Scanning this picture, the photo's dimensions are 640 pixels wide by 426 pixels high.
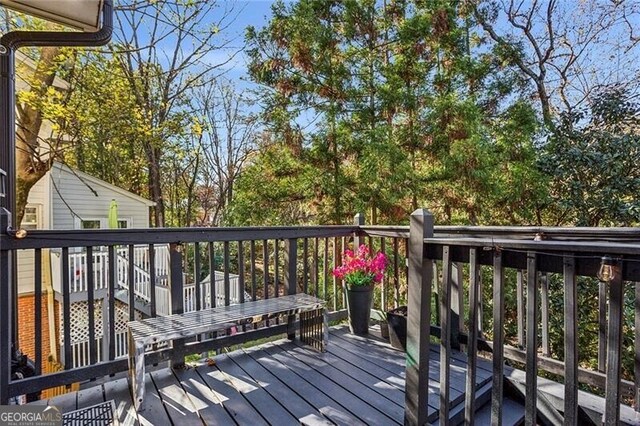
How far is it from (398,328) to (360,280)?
0.55 metres

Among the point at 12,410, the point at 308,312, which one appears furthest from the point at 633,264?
the point at 12,410

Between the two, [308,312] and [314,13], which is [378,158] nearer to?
[314,13]

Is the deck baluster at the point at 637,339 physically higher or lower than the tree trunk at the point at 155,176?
lower

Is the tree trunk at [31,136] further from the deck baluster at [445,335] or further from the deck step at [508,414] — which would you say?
the deck step at [508,414]

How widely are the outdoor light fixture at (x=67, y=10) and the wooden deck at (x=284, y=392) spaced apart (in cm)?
237

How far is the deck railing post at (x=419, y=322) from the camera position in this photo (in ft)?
6.01

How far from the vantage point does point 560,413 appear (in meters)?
2.19

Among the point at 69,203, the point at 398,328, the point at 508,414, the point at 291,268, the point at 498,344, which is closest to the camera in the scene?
the point at 498,344

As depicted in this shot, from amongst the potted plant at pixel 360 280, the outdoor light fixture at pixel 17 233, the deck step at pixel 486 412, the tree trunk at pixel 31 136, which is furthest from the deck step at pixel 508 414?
the tree trunk at pixel 31 136

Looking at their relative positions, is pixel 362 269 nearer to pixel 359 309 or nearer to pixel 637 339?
pixel 359 309

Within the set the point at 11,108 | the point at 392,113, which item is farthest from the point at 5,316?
the point at 392,113

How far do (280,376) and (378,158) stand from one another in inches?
190

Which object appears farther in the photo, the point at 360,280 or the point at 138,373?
the point at 360,280

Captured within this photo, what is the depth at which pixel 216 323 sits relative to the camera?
2463 millimetres
